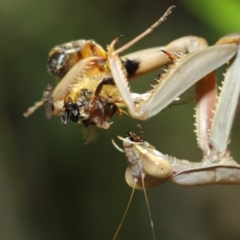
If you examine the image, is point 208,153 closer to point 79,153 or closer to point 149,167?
point 149,167

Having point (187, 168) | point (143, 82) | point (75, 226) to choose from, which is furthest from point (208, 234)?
point (187, 168)

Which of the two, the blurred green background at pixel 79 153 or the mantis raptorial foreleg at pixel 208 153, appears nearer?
the mantis raptorial foreleg at pixel 208 153

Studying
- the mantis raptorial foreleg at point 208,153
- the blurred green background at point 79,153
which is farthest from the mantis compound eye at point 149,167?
the blurred green background at point 79,153

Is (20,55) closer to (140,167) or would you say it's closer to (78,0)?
(78,0)

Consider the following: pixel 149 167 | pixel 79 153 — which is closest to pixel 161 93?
pixel 149 167

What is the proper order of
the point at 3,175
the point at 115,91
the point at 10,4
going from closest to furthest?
the point at 115,91
the point at 10,4
the point at 3,175

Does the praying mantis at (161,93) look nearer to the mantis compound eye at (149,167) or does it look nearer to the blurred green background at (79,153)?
the mantis compound eye at (149,167)
